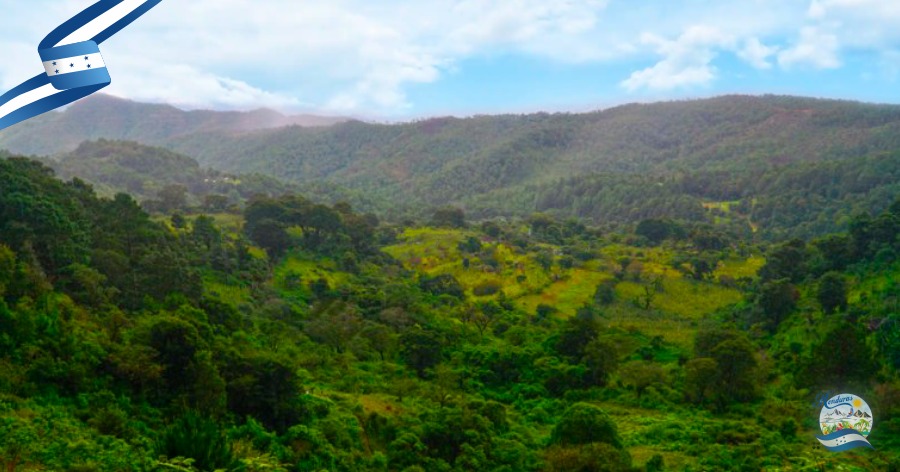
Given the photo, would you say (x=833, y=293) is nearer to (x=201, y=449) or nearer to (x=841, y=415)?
(x=841, y=415)

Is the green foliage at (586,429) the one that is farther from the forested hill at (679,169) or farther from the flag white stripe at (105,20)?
the forested hill at (679,169)

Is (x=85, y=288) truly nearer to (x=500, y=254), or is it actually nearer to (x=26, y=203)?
(x=26, y=203)

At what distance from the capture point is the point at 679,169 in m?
136

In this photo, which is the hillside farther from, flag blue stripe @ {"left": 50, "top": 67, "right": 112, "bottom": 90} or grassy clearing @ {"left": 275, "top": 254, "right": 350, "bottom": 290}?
flag blue stripe @ {"left": 50, "top": 67, "right": 112, "bottom": 90}

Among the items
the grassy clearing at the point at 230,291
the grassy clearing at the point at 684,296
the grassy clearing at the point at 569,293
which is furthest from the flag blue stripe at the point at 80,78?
the grassy clearing at the point at 684,296

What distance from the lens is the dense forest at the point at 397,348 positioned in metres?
15.6

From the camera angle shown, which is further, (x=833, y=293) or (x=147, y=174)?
(x=147, y=174)

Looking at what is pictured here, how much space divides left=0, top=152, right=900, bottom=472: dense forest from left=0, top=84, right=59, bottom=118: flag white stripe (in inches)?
341

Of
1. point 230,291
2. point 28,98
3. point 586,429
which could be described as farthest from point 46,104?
point 230,291

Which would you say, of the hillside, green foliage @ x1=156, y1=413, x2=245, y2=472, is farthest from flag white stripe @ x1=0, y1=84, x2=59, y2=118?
the hillside

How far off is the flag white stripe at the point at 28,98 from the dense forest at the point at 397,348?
8671 millimetres

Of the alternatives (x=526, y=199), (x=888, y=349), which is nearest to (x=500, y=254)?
(x=888, y=349)

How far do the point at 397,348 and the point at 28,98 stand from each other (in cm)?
2923

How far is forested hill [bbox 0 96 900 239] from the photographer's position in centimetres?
9062
